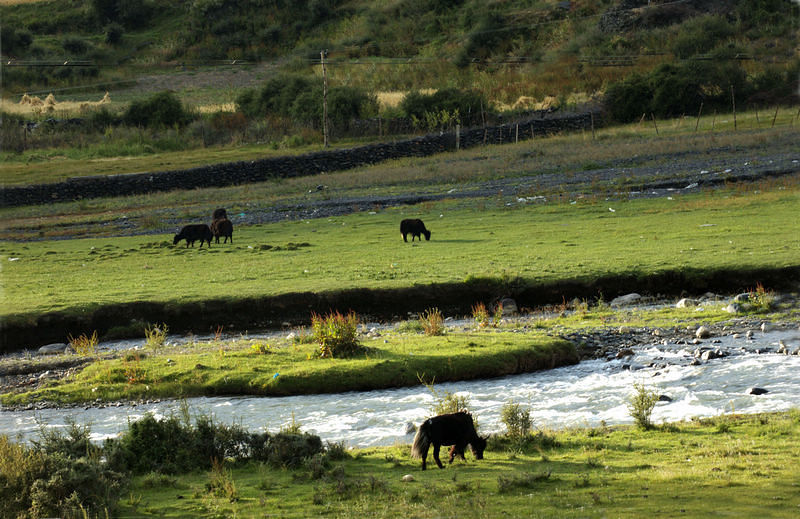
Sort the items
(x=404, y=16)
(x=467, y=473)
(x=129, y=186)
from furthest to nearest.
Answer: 1. (x=404, y=16)
2. (x=129, y=186)
3. (x=467, y=473)

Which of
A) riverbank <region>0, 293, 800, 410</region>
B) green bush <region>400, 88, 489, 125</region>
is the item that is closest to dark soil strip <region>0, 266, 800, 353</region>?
riverbank <region>0, 293, 800, 410</region>

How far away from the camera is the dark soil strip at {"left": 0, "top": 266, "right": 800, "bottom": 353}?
23672mm

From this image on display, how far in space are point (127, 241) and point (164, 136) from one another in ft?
137

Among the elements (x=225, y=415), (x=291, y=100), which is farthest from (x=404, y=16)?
(x=225, y=415)

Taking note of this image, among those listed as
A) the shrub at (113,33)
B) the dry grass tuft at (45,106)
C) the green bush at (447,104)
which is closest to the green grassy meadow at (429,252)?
the green bush at (447,104)

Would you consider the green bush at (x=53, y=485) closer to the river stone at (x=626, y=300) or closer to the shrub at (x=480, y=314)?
the shrub at (x=480, y=314)

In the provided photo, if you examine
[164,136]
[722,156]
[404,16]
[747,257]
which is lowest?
[747,257]

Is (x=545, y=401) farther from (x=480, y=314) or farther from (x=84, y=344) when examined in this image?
(x=84, y=344)

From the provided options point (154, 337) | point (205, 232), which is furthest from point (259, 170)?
point (154, 337)

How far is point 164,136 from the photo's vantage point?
7619 centimetres

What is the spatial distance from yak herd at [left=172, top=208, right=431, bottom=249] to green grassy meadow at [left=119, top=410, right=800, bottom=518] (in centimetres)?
1922

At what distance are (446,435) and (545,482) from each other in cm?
150

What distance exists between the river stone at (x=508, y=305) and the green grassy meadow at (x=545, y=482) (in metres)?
10.2

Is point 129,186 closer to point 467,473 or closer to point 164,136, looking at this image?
point 164,136
